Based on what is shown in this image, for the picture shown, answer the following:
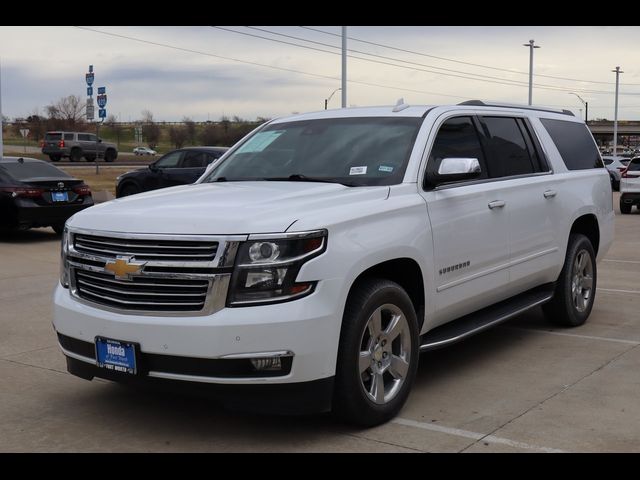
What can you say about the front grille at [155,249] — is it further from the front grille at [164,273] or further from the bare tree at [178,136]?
the bare tree at [178,136]

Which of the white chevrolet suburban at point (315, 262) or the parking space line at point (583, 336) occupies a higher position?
the white chevrolet suburban at point (315, 262)

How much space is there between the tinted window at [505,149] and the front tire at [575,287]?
1010 mm

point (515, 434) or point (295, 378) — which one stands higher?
point (295, 378)

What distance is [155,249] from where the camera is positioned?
14.3ft

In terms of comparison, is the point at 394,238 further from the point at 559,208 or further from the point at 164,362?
the point at 559,208

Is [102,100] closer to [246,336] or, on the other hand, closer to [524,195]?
[524,195]

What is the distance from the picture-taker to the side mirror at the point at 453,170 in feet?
17.5

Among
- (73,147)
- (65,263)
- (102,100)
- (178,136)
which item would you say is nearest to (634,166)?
(102,100)

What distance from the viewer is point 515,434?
464 cm

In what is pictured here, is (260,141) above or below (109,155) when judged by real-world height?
above

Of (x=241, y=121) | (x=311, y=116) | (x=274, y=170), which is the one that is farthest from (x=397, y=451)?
(x=241, y=121)

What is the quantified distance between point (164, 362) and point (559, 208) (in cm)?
404

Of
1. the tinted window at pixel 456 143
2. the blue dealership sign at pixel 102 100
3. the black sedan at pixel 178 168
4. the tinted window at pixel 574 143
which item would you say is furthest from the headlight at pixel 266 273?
the blue dealership sign at pixel 102 100

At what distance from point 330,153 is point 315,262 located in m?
1.63
